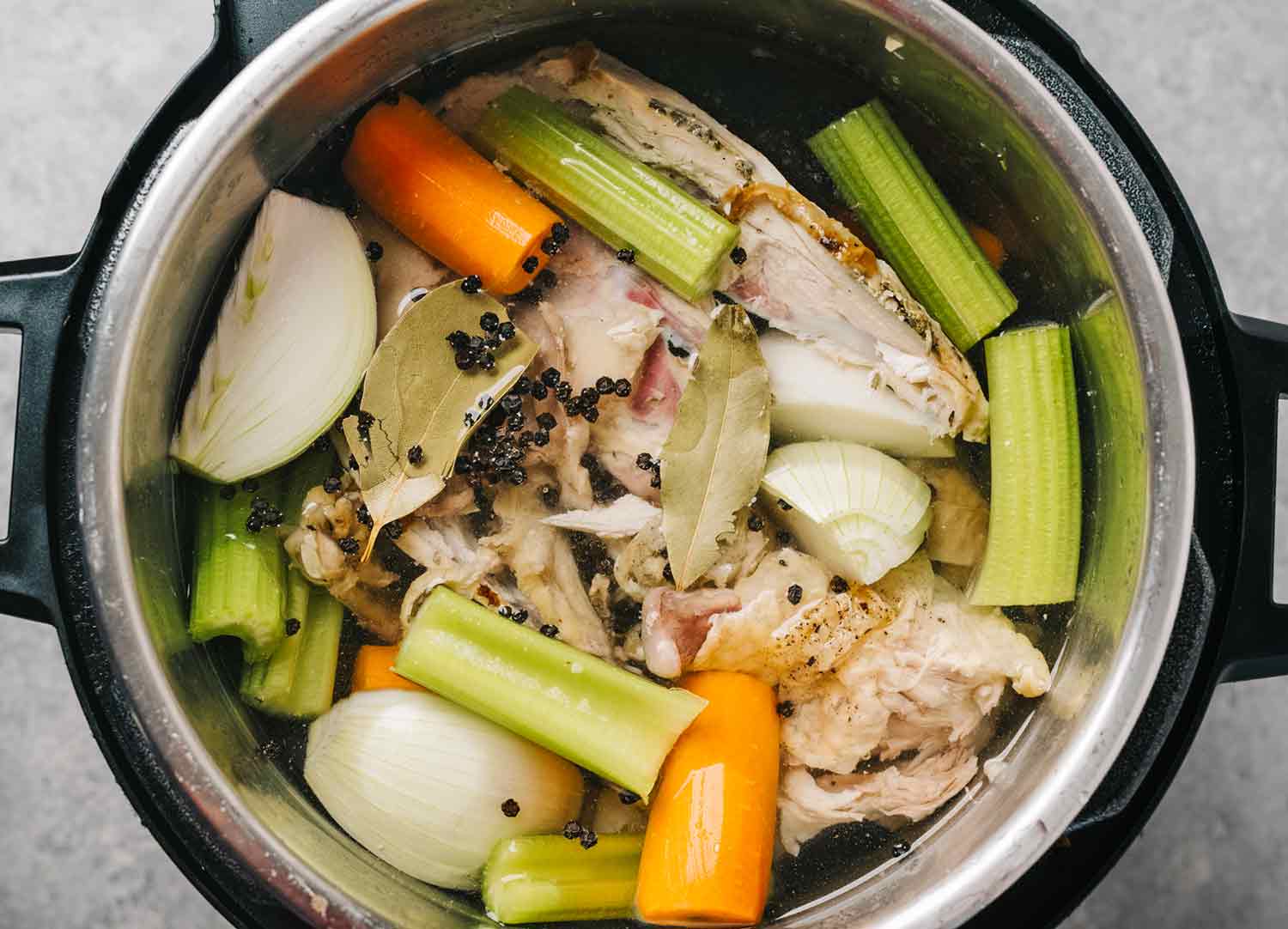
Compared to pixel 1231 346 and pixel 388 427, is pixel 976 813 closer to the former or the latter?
pixel 1231 346

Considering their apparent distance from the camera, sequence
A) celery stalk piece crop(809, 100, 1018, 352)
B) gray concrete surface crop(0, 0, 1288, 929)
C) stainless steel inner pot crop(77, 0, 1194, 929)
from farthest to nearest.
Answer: gray concrete surface crop(0, 0, 1288, 929) → celery stalk piece crop(809, 100, 1018, 352) → stainless steel inner pot crop(77, 0, 1194, 929)

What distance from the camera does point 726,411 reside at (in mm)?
1072

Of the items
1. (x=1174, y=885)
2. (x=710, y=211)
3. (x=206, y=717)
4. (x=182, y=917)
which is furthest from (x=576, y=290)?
(x=1174, y=885)

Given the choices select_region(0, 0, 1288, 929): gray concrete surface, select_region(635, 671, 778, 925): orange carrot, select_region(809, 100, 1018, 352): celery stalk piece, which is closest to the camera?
select_region(635, 671, 778, 925): orange carrot

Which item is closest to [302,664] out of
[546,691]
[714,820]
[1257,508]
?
[546,691]

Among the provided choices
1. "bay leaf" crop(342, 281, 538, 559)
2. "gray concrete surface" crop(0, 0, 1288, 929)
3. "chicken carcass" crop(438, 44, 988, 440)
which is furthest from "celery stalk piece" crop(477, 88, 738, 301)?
"gray concrete surface" crop(0, 0, 1288, 929)

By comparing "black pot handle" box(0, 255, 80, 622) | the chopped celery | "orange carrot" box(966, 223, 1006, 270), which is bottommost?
the chopped celery

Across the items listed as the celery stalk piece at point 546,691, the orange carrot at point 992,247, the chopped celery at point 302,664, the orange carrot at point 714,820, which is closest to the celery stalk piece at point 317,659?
the chopped celery at point 302,664

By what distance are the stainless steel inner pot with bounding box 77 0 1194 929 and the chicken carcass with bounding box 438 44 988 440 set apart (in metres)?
0.06

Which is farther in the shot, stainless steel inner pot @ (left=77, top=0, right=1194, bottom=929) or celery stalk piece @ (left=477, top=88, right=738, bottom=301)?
celery stalk piece @ (left=477, top=88, right=738, bottom=301)

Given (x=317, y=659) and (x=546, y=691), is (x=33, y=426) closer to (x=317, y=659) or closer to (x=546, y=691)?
(x=317, y=659)

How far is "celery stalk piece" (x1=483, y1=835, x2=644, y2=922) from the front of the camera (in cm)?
107

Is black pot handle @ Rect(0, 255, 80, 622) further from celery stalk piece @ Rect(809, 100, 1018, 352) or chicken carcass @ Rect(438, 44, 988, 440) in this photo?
celery stalk piece @ Rect(809, 100, 1018, 352)

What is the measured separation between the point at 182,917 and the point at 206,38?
3.43 feet
